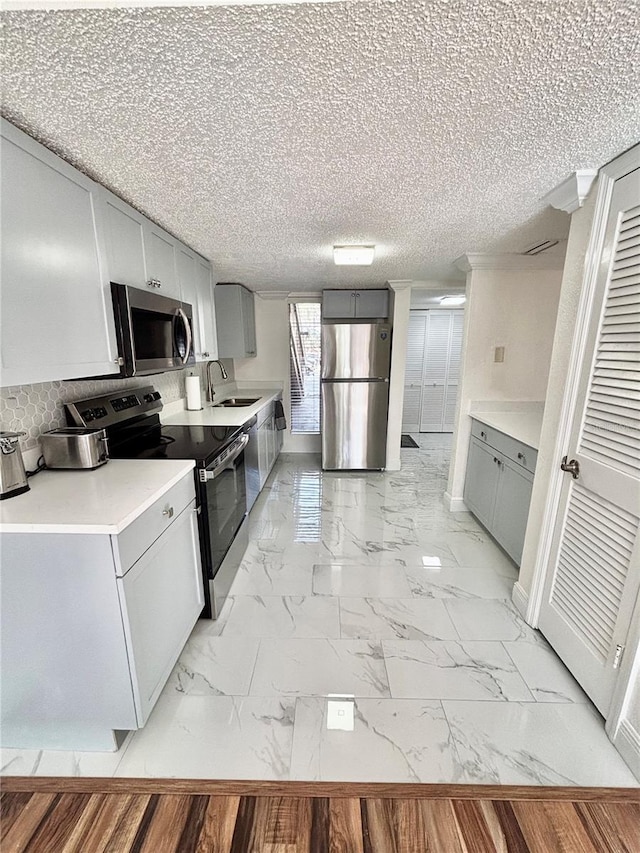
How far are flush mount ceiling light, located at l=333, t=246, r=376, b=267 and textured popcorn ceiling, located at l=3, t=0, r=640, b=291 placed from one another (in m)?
0.58

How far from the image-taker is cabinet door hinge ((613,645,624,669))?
131 cm

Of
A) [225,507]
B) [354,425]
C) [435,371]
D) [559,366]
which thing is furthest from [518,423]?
[435,371]

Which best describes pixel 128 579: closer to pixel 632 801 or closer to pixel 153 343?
pixel 153 343

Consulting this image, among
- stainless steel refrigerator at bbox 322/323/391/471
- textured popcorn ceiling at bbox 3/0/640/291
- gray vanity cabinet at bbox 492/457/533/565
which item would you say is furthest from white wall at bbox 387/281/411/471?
textured popcorn ceiling at bbox 3/0/640/291

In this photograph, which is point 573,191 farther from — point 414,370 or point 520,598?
point 414,370

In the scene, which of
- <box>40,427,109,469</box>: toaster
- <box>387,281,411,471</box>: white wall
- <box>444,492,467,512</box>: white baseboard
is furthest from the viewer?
<box>387,281,411,471</box>: white wall

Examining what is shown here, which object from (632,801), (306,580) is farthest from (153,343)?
(632,801)

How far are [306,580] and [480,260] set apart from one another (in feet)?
8.80

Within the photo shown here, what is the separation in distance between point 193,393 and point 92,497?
190cm

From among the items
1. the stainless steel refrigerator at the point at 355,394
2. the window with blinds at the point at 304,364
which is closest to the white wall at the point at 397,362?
the stainless steel refrigerator at the point at 355,394

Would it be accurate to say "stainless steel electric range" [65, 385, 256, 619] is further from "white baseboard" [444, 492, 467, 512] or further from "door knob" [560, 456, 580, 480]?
"white baseboard" [444, 492, 467, 512]

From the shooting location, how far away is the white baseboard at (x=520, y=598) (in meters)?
1.96

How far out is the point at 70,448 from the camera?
154 centimetres

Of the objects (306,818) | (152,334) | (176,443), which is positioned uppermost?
(152,334)
